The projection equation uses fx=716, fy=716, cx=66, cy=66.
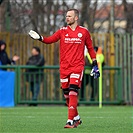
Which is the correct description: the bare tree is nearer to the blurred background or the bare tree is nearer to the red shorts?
the blurred background

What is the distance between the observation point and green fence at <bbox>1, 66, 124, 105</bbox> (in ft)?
75.9

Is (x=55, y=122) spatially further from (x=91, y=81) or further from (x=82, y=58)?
(x=91, y=81)

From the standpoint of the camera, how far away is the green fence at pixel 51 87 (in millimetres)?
23141

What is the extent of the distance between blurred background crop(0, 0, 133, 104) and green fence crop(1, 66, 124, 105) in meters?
0.03

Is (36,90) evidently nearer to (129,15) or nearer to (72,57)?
(129,15)

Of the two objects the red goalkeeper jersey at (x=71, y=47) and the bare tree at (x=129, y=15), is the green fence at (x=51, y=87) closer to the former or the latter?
the bare tree at (x=129, y=15)

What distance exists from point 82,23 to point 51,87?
5.70 meters

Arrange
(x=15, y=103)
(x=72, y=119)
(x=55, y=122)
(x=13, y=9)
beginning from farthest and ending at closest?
(x=13, y=9), (x=15, y=103), (x=55, y=122), (x=72, y=119)

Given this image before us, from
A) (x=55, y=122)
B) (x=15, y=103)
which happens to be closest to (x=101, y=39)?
(x=15, y=103)

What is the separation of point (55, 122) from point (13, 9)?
15.0 metres

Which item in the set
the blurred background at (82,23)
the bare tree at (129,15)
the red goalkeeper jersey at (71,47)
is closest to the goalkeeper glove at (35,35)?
the red goalkeeper jersey at (71,47)

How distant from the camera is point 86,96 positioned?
23656 millimetres

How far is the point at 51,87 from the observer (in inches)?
949

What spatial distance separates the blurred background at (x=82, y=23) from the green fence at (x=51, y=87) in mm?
34
